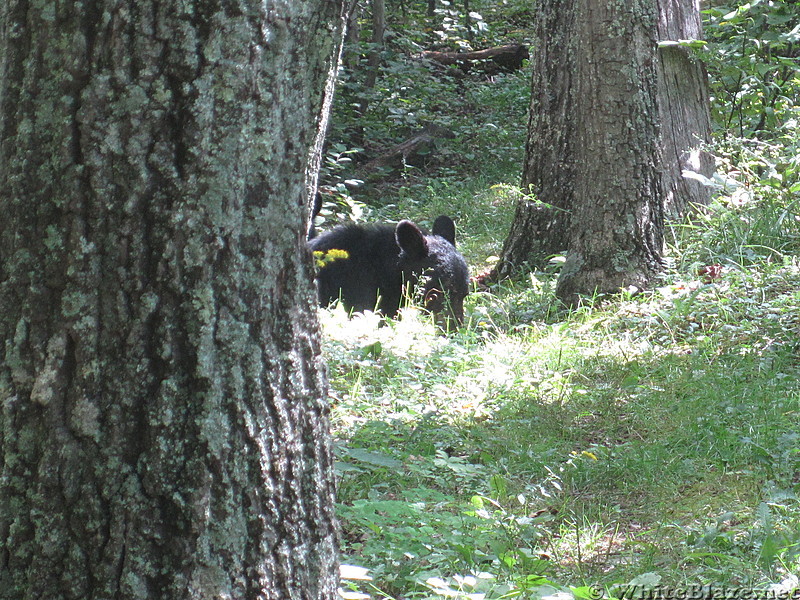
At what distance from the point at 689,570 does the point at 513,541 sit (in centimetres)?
63

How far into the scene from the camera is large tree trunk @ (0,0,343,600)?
6.42 ft

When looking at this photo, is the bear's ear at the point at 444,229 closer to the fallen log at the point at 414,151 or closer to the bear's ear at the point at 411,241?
the bear's ear at the point at 411,241

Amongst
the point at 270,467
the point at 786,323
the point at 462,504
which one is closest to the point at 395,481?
the point at 462,504

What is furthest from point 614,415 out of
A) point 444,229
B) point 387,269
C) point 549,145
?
point 444,229

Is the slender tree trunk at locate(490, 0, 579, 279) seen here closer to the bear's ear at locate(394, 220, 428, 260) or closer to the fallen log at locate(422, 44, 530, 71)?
the bear's ear at locate(394, 220, 428, 260)

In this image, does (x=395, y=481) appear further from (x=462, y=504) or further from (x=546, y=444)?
(x=546, y=444)

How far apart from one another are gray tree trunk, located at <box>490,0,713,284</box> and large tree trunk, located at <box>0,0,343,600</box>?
16.6ft

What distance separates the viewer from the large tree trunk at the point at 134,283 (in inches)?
77.0

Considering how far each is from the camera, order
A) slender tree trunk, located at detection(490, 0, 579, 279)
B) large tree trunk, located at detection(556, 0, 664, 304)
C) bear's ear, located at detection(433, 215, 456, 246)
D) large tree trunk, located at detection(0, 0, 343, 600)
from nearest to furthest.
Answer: large tree trunk, located at detection(0, 0, 343, 600)
large tree trunk, located at detection(556, 0, 664, 304)
slender tree trunk, located at detection(490, 0, 579, 279)
bear's ear, located at detection(433, 215, 456, 246)

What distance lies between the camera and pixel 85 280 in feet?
6.50

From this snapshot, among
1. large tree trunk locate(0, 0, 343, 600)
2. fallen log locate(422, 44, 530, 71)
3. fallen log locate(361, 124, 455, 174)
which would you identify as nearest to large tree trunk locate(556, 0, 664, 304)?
large tree trunk locate(0, 0, 343, 600)

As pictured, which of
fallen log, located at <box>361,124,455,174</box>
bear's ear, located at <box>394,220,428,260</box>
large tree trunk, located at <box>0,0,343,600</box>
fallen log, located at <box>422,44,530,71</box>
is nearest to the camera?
large tree trunk, located at <box>0,0,343,600</box>

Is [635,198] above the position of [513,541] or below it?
above

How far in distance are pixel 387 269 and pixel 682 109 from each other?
3.23m
